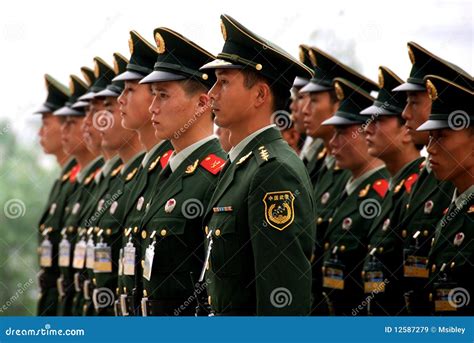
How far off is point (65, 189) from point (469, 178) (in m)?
4.74

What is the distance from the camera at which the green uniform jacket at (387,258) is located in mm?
7121

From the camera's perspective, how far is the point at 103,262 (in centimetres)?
731

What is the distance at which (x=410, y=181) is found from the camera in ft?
A: 24.4

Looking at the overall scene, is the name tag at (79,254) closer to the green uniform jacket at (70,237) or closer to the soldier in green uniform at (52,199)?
the green uniform jacket at (70,237)

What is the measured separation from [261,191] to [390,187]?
8.80ft

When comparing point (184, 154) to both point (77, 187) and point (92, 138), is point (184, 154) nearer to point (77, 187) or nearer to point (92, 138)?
point (92, 138)

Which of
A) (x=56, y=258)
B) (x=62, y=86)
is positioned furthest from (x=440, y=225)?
(x=62, y=86)

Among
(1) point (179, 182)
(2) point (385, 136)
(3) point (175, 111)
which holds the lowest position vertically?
(1) point (179, 182)

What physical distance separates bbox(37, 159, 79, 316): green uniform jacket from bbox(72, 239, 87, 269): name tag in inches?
38.2

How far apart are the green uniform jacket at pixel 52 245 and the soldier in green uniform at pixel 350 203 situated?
2.57 meters

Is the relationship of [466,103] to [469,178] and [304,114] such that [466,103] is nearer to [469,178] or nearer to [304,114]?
[469,178]

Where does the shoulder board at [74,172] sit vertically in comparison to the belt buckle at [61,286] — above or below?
above

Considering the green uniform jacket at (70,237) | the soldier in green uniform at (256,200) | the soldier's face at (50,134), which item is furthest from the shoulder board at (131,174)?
the soldier's face at (50,134)

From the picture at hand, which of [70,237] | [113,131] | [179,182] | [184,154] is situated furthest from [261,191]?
[70,237]
